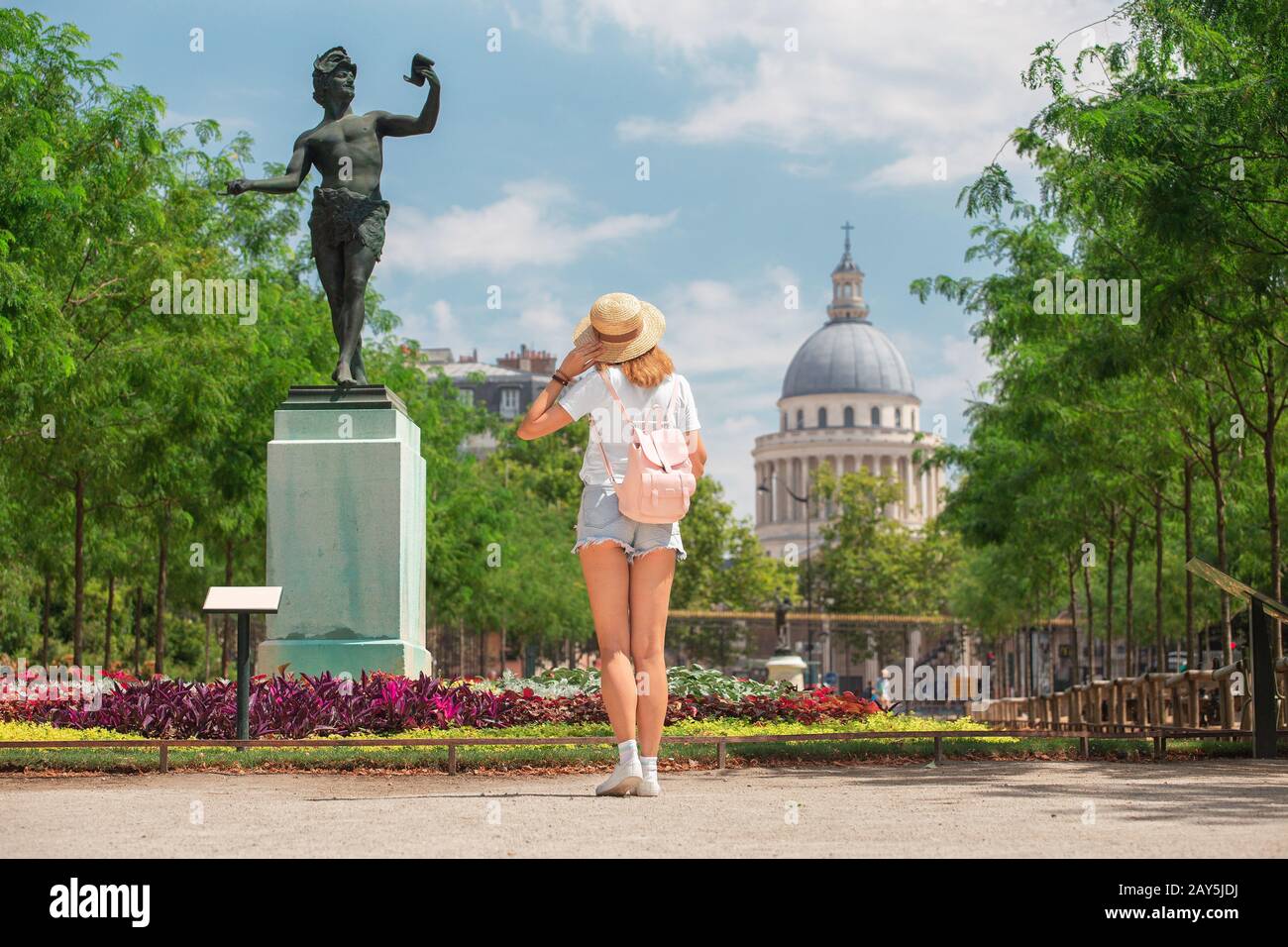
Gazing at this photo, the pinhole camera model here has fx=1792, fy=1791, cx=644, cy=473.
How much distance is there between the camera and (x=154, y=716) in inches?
557

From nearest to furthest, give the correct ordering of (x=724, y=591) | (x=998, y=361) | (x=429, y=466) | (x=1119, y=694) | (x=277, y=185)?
(x=277, y=185) → (x=1119, y=694) → (x=998, y=361) → (x=429, y=466) → (x=724, y=591)

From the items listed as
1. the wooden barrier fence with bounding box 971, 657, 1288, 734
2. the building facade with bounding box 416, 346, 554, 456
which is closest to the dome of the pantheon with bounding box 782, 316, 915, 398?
the building facade with bounding box 416, 346, 554, 456

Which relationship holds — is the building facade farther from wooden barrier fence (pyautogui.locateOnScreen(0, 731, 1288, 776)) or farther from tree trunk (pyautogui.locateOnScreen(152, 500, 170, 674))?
wooden barrier fence (pyautogui.locateOnScreen(0, 731, 1288, 776))

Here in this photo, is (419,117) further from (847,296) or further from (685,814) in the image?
(847,296)

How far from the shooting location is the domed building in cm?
16462

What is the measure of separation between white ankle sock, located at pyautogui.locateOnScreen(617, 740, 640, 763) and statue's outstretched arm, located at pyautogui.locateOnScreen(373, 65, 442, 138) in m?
8.36

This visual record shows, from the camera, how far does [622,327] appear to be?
8.81m

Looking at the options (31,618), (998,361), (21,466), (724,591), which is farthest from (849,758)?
(724,591)

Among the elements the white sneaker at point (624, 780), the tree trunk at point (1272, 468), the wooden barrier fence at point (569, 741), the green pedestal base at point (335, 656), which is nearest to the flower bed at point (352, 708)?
the green pedestal base at point (335, 656)

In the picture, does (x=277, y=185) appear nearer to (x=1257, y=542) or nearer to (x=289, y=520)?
(x=289, y=520)

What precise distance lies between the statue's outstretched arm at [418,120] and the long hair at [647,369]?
24.3ft

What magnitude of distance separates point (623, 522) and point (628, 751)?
3.79 ft

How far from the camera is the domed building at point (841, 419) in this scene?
165 metres
